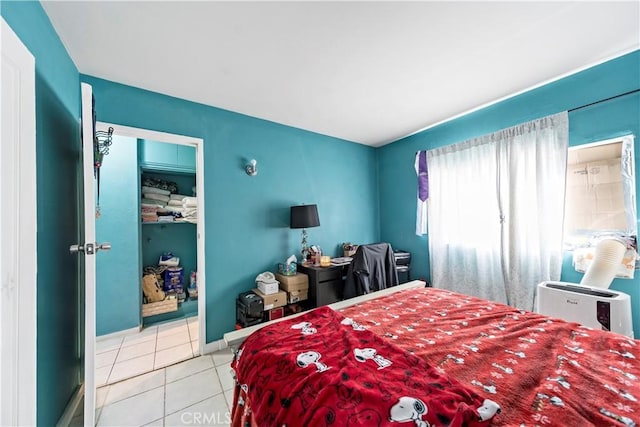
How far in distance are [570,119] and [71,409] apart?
446 centimetres

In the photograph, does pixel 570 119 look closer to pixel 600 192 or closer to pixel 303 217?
pixel 600 192

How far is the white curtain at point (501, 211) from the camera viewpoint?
2.12 metres

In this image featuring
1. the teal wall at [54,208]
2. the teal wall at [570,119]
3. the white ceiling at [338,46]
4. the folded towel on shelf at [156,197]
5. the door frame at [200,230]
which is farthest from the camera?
the folded towel on shelf at [156,197]

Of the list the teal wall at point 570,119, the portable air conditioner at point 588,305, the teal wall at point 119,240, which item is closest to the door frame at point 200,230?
the teal wall at point 119,240

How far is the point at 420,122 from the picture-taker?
9.66ft

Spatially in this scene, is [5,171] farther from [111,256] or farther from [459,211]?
[459,211]

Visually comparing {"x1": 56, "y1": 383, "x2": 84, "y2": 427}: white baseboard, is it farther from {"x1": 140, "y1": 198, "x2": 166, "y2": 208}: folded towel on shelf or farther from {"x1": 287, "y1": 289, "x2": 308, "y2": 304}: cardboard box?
{"x1": 140, "y1": 198, "x2": 166, "y2": 208}: folded towel on shelf

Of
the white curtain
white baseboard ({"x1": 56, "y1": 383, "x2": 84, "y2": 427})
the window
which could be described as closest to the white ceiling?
the white curtain

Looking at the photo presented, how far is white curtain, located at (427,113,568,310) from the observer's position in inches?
83.3

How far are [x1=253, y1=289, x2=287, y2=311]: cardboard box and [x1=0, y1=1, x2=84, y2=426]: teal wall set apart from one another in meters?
1.40

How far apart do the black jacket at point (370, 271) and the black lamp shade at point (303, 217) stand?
0.65 metres

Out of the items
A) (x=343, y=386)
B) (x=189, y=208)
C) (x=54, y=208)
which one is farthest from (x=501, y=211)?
(x=189, y=208)

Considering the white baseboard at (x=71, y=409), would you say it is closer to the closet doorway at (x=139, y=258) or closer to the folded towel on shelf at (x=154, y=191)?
the closet doorway at (x=139, y=258)

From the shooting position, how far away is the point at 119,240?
2557mm
